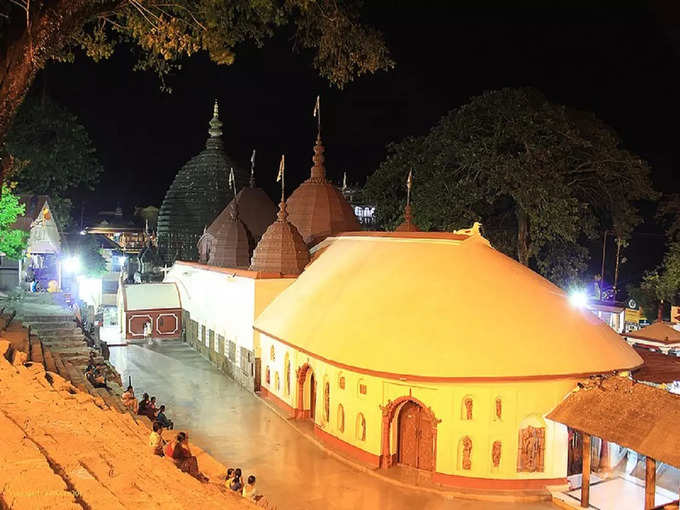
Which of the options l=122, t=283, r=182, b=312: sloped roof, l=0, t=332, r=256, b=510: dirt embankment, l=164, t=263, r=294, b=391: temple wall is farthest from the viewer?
l=122, t=283, r=182, b=312: sloped roof

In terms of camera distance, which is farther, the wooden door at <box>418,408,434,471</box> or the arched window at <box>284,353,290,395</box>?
the arched window at <box>284,353,290,395</box>

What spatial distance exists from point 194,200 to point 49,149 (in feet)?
32.8

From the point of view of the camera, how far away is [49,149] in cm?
3778

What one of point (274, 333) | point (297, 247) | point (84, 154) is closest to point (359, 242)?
point (297, 247)

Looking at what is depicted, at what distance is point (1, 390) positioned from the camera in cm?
701

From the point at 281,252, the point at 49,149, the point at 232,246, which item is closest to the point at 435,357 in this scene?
the point at 281,252

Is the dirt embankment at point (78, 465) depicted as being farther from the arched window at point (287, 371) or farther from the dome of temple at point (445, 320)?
the arched window at point (287, 371)

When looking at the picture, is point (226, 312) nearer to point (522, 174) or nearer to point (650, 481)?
point (522, 174)

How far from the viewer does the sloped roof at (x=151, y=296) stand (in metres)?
29.0

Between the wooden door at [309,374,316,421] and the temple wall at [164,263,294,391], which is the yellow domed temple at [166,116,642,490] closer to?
the wooden door at [309,374,316,421]

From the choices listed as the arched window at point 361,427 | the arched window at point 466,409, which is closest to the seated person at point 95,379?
the arched window at point 361,427

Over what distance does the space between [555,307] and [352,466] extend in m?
6.25

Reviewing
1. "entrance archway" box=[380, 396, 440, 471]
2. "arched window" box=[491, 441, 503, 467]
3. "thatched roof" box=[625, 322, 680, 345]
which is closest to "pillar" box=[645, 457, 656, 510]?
"arched window" box=[491, 441, 503, 467]

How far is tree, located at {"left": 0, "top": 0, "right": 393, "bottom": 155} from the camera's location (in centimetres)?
821
